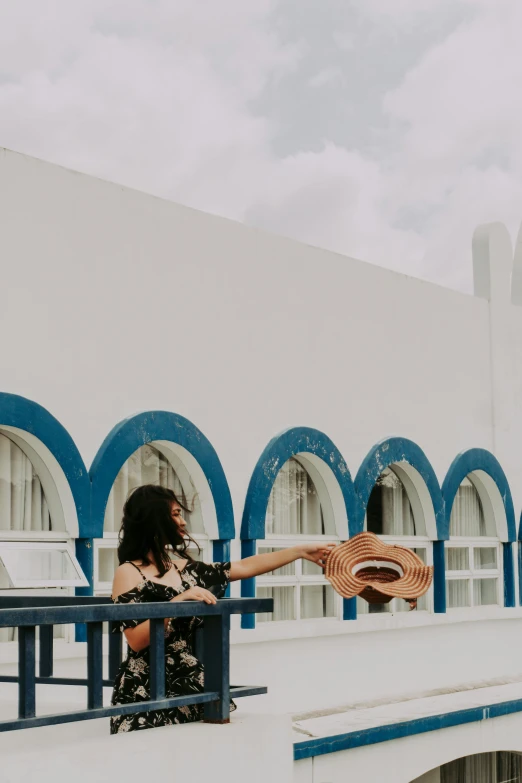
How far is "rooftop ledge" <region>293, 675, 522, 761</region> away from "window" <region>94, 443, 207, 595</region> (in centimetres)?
157

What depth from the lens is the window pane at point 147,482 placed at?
8219 millimetres

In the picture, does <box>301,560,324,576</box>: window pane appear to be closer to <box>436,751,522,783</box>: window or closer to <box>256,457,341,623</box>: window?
<box>256,457,341,623</box>: window

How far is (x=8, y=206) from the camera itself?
749 centimetres

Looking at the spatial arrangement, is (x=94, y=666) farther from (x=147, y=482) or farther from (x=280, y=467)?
(x=280, y=467)

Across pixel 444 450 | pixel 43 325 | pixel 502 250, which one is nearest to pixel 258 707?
pixel 43 325

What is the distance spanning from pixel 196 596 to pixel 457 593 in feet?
25.2

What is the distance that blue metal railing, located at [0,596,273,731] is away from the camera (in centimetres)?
387

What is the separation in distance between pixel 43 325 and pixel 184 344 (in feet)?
4.58

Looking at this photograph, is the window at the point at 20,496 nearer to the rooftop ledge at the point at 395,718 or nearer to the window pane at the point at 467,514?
the rooftop ledge at the point at 395,718

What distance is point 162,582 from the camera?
14.4ft

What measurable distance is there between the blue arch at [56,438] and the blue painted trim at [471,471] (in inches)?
178

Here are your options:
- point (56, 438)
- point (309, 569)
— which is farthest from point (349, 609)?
point (56, 438)

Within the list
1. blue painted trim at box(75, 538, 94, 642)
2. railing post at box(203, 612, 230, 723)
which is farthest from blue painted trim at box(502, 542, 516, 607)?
railing post at box(203, 612, 230, 723)

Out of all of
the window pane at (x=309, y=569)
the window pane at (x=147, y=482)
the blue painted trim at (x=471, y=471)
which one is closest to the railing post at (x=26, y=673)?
the window pane at (x=147, y=482)
